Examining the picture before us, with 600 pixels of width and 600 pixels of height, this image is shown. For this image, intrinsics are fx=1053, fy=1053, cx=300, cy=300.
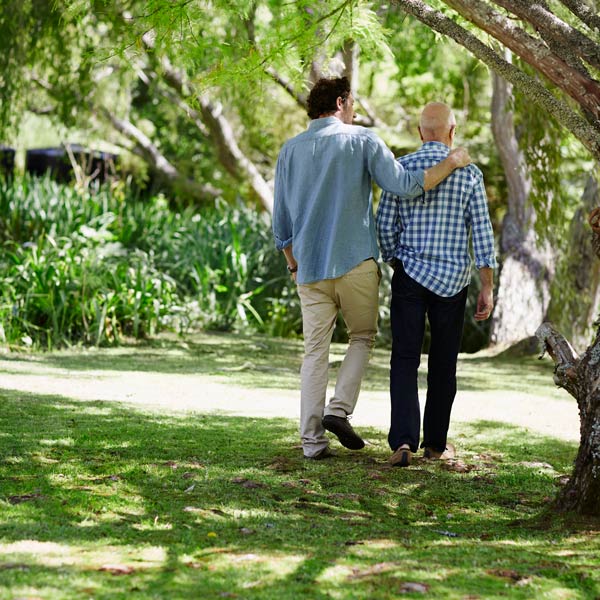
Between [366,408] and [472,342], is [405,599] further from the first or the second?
[472,342]

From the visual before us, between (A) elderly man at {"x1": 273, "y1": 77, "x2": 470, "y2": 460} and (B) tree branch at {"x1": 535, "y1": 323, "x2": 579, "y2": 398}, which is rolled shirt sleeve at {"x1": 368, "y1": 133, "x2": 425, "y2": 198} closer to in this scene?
(A) elderly man at {"x1": 273, "y1": 77, "x2": 470, "y2": 460}

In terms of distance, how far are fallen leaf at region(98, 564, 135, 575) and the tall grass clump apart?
6.80 meters

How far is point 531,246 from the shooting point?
12711mm

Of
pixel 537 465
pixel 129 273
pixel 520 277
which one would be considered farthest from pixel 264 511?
pixel 520 277

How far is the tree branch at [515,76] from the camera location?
4289mm

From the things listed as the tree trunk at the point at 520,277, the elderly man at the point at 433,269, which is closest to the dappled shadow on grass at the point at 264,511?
the elderly man at the point at 433,269

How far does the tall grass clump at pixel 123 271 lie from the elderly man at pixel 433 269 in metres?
5.44

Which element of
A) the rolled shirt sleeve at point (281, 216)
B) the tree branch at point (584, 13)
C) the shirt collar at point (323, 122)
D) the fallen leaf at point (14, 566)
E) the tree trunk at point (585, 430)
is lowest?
the fallen leaf at point (14, 566)

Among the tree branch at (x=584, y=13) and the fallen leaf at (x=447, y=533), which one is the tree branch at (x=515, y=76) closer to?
the tree branch at (x=584, y=13)

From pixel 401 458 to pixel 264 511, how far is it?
1.13m

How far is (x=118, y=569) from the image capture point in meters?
3.11

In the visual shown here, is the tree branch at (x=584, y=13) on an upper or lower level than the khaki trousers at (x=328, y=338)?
upper

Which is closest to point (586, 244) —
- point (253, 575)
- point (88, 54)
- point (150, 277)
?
point (150, 277)

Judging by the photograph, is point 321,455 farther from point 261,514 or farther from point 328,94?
point 328,94
